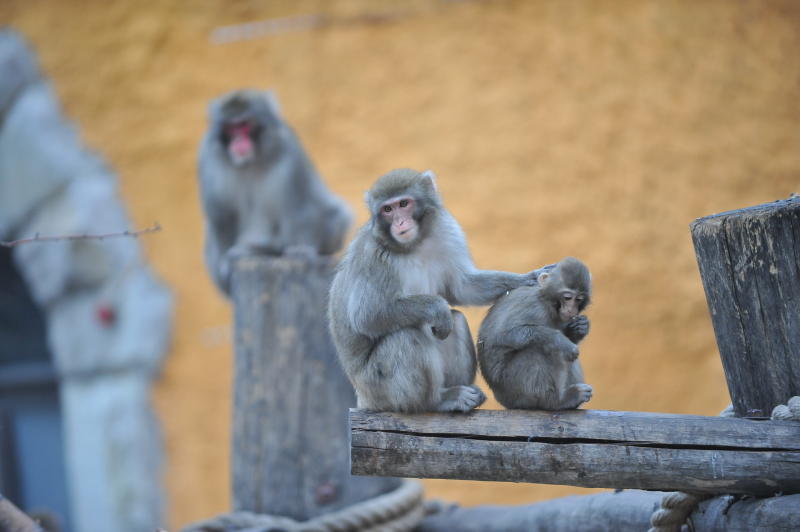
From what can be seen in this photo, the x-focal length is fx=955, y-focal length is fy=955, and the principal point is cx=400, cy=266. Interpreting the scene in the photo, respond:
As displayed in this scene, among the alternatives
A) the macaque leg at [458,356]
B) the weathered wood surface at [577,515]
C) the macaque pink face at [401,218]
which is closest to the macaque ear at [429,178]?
the macaque pink face at [401,218]

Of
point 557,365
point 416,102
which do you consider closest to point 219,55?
point 416,102

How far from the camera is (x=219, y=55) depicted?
812 centimetres

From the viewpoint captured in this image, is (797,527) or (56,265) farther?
(56,265)

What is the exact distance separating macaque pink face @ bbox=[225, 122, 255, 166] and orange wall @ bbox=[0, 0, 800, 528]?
118 cm

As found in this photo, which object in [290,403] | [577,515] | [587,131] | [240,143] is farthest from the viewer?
[587,131]

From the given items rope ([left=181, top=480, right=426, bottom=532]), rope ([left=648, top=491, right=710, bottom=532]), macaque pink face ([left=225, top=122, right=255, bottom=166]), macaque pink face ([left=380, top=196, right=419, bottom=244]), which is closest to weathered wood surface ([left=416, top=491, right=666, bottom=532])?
rope ([left=648, top=491, right=710, bottom=532])

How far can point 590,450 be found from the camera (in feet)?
9.65

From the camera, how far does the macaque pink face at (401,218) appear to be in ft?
10.9

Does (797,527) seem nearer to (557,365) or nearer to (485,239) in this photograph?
(557,365)

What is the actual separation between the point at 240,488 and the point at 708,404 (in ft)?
12.7

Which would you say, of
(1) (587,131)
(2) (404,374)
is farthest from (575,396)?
(1) (587,131)

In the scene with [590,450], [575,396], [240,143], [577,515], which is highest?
[240,143]

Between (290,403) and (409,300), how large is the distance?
1574 millimetres

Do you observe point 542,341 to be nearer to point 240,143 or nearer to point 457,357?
point 457,357
